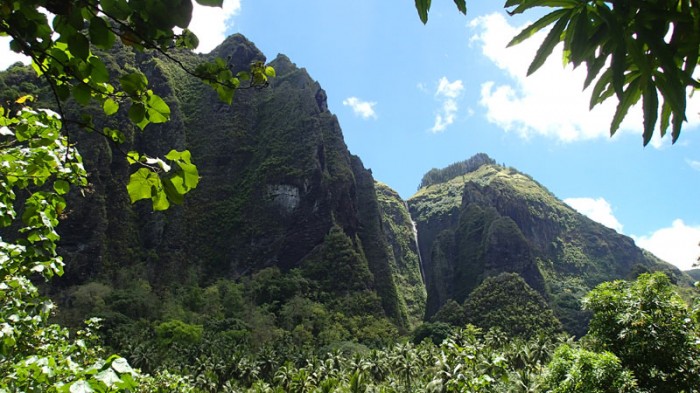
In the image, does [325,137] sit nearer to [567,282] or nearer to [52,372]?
[567,282]

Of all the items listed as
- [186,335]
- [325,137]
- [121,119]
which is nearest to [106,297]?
[186,335]

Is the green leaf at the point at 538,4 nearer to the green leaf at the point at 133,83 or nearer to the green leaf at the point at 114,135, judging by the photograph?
the green leaf at the point at 133,83

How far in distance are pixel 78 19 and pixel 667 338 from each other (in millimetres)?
13132

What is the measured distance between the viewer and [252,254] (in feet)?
298

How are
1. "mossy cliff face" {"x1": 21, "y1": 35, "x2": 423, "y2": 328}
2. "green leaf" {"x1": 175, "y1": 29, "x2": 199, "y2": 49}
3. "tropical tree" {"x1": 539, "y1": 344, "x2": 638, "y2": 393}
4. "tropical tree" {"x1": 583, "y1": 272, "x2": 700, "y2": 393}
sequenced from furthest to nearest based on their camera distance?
"mossy cliff face" {"x1": 21, "y1": 35, "x2": 423, "y2": 328}
"tropical tree" {"x1": 583, "y1": 272, "x2": 700, "y2": 393}
"tropical tree" {"x1": 539, "y1": 344, "x2": 638, "y2": 393}
"green leaf" {"x1": 175, "y1": 29, "x2": 199, "y2": 49}

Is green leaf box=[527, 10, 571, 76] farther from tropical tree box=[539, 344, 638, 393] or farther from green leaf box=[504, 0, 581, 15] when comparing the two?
tropical tree box=[539, 344, 638, 393]

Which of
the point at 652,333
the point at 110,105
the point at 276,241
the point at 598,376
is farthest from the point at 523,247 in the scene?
the point at 110,105

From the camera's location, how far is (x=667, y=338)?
34.4ft

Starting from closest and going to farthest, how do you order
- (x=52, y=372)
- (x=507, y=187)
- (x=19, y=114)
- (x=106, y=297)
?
1. (x=52, y=372)
2. (x=19, y=114)
3. (x=106, y=297)
4. (x=507, y=187)

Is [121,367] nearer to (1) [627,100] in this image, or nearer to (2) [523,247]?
(1) [627,100]

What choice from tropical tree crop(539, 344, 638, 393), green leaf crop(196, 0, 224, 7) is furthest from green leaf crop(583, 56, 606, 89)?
tropical tree crop(539, 344, 638, 393)

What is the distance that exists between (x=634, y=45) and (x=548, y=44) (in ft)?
0.73

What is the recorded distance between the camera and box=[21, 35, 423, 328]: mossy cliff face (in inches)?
3054

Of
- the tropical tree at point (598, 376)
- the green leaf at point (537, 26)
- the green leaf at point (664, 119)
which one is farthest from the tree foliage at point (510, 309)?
the green leaf at point (537, 26)
